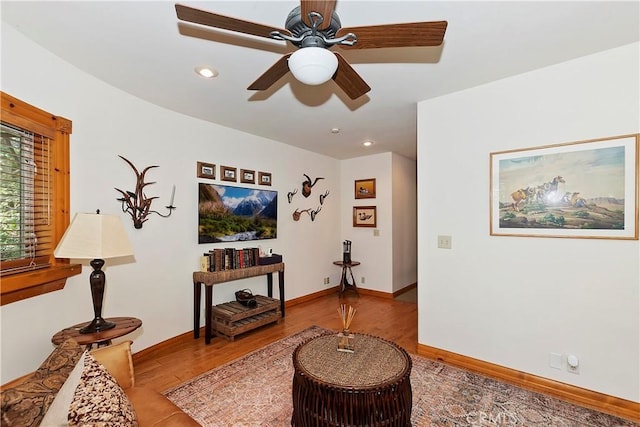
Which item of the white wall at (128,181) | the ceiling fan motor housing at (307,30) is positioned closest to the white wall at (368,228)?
the white wall at (128,181)

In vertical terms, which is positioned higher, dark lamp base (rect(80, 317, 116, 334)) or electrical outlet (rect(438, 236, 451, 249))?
electrical outlet (rect(438, 236, 451, 249))

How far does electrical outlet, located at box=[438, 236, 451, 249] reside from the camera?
2.82m

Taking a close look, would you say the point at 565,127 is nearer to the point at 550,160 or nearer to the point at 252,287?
the point at 550,160

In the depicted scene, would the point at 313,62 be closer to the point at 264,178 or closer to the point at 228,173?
the point at 228,173

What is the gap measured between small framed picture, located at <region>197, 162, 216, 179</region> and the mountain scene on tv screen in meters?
0.11

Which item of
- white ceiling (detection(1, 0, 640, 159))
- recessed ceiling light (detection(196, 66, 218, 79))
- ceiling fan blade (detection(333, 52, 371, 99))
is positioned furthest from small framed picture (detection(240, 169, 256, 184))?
ceiling fan blade (detection(333, 52, 371, 99))

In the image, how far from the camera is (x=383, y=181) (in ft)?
17.0

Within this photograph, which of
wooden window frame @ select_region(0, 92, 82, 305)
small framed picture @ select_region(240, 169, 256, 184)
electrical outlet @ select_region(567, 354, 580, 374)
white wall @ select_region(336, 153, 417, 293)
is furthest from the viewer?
white wall @ select_region(336, 153, 417, 293)

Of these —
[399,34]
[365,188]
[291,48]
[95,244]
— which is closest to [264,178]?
[365,188]

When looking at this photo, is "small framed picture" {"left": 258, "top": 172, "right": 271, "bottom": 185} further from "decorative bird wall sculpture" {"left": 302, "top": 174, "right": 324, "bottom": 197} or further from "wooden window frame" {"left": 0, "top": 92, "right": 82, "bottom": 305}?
"wooden window frame" {"left": 0, "top": 92, "right": 82, "bottom": 305}

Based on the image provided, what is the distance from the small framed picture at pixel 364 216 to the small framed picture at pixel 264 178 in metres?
1.90

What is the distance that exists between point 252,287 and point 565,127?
376 cm

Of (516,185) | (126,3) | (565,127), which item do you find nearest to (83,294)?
(126,3)

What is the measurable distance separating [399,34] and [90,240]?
2.18 m
